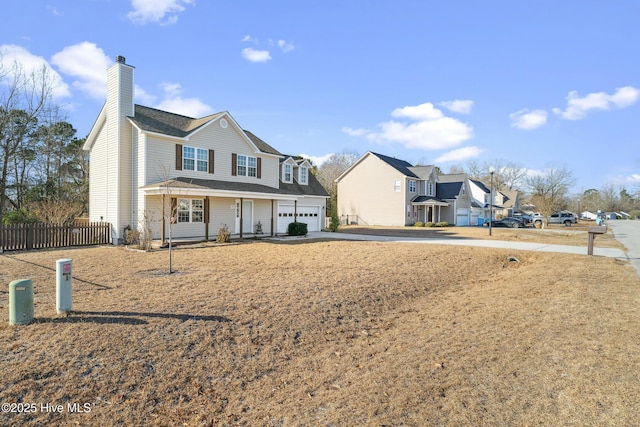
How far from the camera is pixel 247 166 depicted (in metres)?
23.3

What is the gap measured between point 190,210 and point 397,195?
25.5 meters

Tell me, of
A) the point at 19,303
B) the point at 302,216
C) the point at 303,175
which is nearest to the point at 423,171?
the point at 303,175

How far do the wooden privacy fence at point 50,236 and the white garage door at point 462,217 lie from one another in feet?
125

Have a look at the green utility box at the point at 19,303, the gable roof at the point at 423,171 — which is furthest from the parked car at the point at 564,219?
the green utility box at the point at 19,303

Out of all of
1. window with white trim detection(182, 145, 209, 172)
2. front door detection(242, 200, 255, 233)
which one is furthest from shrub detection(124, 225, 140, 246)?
front door detection(242, 200, 255, 233)

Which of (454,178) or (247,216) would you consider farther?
(454,178)

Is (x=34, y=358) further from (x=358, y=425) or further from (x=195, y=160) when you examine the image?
(x=195, y=160)

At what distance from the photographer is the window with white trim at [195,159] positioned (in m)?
20.0

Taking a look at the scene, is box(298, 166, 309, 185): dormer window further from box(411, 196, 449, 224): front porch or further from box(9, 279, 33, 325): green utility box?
box(9, 279, 33, 325): green utility box

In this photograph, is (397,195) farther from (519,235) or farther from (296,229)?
(296,229)

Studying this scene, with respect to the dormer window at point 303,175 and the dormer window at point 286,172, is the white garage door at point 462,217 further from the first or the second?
the dormer window at point 286,172

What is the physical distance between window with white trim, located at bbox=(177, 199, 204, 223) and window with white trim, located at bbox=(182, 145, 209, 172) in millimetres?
1869

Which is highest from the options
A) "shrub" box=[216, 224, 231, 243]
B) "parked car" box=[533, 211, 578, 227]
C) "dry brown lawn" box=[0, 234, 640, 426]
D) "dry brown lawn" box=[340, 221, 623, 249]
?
"parked car" box=[533, 211, 578, 227]

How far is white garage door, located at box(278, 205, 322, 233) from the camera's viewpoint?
1019 inches
